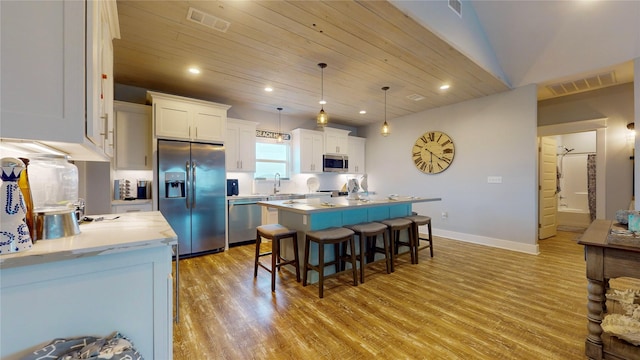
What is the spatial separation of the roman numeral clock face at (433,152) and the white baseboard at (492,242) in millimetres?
1261

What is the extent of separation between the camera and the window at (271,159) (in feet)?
17.9

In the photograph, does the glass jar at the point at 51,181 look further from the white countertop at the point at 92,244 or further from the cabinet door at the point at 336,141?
the cabinet door at the point at 336,141

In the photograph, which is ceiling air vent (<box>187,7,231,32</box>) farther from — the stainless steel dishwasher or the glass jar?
the stainless steel dishwasher

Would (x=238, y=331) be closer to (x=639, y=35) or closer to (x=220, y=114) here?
(x=220, y=114)

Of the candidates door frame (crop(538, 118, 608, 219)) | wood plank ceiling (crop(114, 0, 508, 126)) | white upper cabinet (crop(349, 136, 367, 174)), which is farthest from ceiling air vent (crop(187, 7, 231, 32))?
door frame (crop(538, 118, 608, 219))

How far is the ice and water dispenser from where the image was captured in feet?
12.4

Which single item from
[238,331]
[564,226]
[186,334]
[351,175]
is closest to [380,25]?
[238,331]

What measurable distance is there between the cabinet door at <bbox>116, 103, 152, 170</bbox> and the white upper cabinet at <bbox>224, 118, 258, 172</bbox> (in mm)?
1184

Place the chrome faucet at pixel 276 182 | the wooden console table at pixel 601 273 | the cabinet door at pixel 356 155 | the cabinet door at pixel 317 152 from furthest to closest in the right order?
1. the cabinet door at pixel 356 155
2. the cabinet door at pixel 317 152
3. the chrome faucet at pixel 276 182
4. the wooden console table at pixel 601 273

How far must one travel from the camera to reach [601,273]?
1.62 m

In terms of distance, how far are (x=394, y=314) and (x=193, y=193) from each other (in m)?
3.24

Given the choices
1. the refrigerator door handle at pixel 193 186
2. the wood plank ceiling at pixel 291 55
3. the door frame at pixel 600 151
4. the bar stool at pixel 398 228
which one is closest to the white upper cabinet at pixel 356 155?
the wood plank ceiling at pixel 291 55

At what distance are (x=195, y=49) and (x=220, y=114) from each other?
1.50 meters

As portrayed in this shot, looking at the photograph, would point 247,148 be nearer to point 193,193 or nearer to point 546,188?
point 193,193
